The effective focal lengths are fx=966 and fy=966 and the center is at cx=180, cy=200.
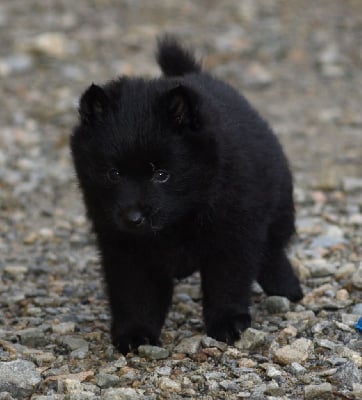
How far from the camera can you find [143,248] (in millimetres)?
5379

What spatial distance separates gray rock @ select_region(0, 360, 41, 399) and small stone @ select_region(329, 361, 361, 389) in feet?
4.96

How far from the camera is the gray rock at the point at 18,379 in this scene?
15.9ft

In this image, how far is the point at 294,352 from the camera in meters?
5.17

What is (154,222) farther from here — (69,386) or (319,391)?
(319,391)

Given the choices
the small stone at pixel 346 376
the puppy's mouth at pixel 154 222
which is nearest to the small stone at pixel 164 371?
the puppy's mouth at pixel 154 222

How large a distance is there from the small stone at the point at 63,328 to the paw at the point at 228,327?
892 millimetres

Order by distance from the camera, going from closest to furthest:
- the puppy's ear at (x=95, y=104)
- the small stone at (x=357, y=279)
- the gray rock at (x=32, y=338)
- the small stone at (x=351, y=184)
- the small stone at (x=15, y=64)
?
the puppy's ear at (x=95, y=104) → the gray rock at (x=32, y=338) → the small stone at (x=357, y=279) → the small stone at (x=351, y=184) → the small stone at (x=15, y=64)

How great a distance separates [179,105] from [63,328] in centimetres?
172

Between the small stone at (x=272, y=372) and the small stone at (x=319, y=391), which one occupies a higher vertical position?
the small stone at (x=319, y=391)

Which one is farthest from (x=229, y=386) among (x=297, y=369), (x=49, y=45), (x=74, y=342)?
(x=49, y=45)

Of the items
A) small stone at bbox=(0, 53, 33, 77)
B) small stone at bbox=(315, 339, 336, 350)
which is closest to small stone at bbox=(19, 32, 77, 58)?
small stone at bbox=(0, 53, 33, 77)

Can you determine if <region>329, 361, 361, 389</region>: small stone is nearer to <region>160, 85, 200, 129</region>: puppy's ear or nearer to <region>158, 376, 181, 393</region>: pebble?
<region>158, 376, 181, 393</region>: pebble

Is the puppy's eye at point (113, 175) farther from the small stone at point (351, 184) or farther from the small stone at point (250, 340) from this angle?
the small stone at point (351, 184)

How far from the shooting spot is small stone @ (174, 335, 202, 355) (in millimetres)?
Result: 5363
